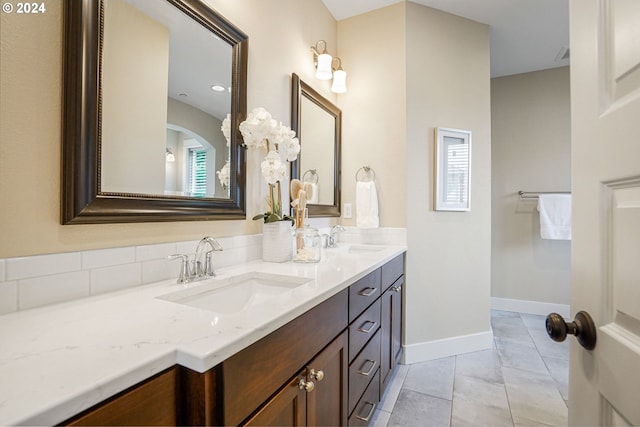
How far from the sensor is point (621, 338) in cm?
46

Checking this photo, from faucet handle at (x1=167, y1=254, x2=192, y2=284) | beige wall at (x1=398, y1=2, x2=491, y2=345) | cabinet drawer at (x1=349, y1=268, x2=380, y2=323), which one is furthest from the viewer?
beige wall at (x1=398, y1=2, x2=491, y2=345)

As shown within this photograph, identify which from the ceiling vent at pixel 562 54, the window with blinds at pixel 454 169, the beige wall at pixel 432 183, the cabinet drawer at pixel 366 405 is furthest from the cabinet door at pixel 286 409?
the ceiling vent at pixel 562 54

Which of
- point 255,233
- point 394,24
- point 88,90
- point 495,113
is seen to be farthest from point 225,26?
point 495,113

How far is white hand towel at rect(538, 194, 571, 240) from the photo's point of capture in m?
2.93

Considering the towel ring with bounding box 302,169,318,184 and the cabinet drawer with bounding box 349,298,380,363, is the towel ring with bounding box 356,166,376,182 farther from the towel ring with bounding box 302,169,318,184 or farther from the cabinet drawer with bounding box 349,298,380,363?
the cabinet drawer with bounding box 349,298,380,363

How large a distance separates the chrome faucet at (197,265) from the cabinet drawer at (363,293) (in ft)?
1.82

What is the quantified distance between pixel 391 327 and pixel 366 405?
0.53m

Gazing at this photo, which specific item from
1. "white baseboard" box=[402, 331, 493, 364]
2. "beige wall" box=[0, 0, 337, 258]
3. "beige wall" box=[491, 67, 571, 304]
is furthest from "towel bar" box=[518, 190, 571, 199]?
"beige wall" box=[0, 0, 337, 258]

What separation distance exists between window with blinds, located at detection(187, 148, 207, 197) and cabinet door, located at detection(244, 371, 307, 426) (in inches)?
31.8

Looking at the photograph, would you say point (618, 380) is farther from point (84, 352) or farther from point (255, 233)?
point (255, 233)

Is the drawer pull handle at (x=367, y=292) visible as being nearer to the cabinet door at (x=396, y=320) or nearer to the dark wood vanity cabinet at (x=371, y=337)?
the dark wood vanity cabinet at (x=371, y=337)

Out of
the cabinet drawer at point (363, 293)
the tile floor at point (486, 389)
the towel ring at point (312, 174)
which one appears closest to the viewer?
the cabinet drawer at point (363, 293)

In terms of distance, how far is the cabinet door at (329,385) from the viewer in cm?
88

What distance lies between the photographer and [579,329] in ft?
1.82
